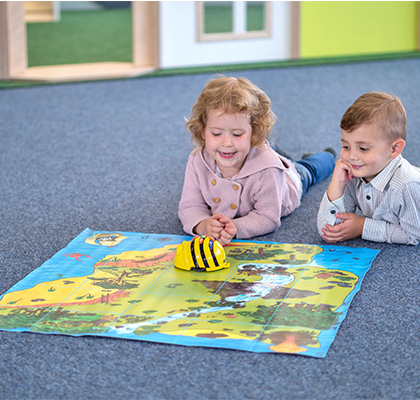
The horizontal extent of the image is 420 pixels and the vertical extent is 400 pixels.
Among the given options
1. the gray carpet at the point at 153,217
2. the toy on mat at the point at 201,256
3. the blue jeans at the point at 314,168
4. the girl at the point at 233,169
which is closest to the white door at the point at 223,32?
the gray carpet at the point at 153,217

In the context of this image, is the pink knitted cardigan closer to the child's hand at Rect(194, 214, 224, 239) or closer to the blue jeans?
the child's hand at Rect(194, 214, 224, 239)

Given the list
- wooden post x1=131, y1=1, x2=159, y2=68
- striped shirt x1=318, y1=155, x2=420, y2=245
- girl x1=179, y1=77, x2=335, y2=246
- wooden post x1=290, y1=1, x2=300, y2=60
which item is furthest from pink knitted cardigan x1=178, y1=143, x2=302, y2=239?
wooden post x1=290, y1=1, x2=300, y2=60

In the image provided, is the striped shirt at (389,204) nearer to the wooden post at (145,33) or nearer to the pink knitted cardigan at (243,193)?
the pink knitted cardigan at (243,193)

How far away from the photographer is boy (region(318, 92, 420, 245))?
111 cm

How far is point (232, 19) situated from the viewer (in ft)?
10.1

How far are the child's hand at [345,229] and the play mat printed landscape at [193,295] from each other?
0.03m

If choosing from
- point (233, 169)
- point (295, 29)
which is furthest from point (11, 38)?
point (233, 169)

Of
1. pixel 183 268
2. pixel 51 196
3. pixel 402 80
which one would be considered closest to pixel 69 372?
pixel 183 268

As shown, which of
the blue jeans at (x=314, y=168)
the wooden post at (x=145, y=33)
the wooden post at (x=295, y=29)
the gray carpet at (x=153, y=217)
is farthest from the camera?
the wooden post at (x=295, y=29)

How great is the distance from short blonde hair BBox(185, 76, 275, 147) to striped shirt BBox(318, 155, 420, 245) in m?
0.19

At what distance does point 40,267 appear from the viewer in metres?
1.12

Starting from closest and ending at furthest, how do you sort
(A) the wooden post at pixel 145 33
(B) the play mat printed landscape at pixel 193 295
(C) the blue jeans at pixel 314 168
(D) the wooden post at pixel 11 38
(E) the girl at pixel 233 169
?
(B) the play mat printed landscape at pixel 193 295
(E) the girl at pixel 233 169
(C) the blue jeans at pixel 314 168
(D) the wooden post at pixel 11 38
(A) the wooden post at pixel 145 33

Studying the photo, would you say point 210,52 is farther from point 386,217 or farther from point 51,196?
point 386,217

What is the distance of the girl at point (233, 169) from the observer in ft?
3.90
